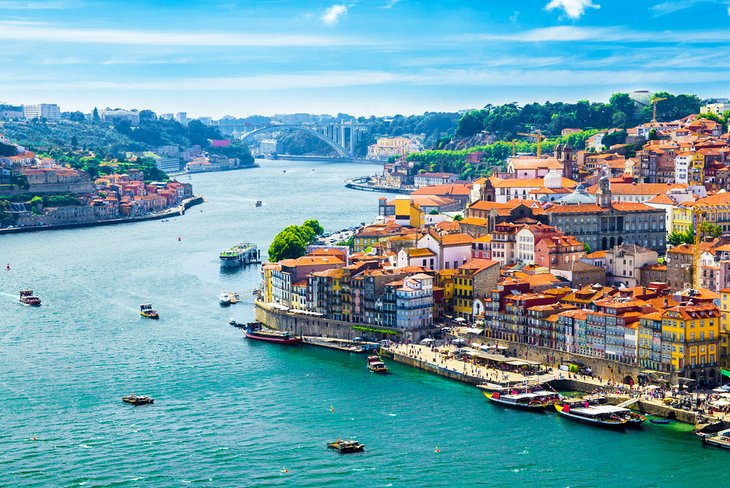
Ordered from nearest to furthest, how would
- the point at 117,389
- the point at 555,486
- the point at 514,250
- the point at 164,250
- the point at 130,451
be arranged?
the point at 555,486
the point at 130,451
the point at 117,389
the point at 514,250
the point at 164,250

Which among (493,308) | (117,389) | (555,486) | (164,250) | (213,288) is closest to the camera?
(555,486)

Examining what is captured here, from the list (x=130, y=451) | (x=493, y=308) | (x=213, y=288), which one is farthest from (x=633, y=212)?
(x=130, y=451)

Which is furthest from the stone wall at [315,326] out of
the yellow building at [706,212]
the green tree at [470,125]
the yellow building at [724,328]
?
the green tree at [470,125]

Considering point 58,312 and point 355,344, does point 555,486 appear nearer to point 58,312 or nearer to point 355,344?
point 355,344

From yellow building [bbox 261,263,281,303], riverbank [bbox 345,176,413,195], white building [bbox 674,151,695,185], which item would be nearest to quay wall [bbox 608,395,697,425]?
yellow building [bbox 261,263,281,303]

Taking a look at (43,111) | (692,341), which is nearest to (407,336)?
(692,341)

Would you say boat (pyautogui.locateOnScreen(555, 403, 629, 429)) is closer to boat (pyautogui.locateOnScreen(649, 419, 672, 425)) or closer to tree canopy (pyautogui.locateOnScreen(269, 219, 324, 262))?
boat (pyautogui.locateOnScreen(649, 419, 672, 425))

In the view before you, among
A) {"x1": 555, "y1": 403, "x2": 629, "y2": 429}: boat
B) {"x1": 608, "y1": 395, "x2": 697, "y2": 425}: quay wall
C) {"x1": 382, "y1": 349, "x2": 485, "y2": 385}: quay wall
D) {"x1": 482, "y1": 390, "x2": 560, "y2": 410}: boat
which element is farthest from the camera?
{"x1": 382, "y1": 349, "x2": 485, "y2": 385}: quay wall
